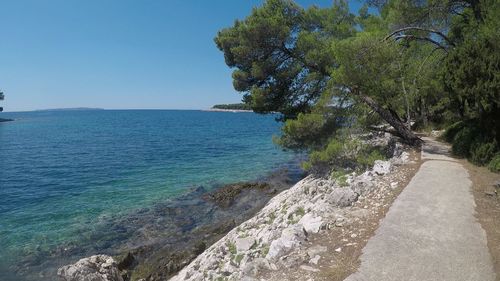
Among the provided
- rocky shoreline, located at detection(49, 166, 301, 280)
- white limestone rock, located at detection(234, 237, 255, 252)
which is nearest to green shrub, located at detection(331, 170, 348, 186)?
white limestone rock, located at detection(234, 237, 255, 252)

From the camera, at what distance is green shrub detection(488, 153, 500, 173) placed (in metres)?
12.8

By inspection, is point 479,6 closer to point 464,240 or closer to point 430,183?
point 430,183

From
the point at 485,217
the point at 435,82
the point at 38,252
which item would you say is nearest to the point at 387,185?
the point at 485,217

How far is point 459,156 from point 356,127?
4.67 m

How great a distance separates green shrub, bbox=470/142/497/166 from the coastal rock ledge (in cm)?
1449

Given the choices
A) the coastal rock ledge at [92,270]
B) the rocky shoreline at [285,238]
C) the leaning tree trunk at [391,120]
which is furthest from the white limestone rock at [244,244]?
the leaning tree trunk at [391,120]

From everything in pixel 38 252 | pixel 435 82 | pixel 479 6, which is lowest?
pixel 38 252

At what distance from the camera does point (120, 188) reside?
24.3 meters

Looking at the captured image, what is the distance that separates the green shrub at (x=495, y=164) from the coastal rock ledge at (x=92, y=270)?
1414 cm

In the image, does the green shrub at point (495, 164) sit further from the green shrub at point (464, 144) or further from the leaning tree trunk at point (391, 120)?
the leaning tree trunk at point (391, 120)

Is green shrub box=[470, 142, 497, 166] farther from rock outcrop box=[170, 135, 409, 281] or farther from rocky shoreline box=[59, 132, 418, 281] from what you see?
rock outcrop box=[170, 135, 409, 281]

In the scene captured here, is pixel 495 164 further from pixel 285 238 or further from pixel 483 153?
pixel 285 238

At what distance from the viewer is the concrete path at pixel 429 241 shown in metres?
6.24

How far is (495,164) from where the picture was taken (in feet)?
42.5
